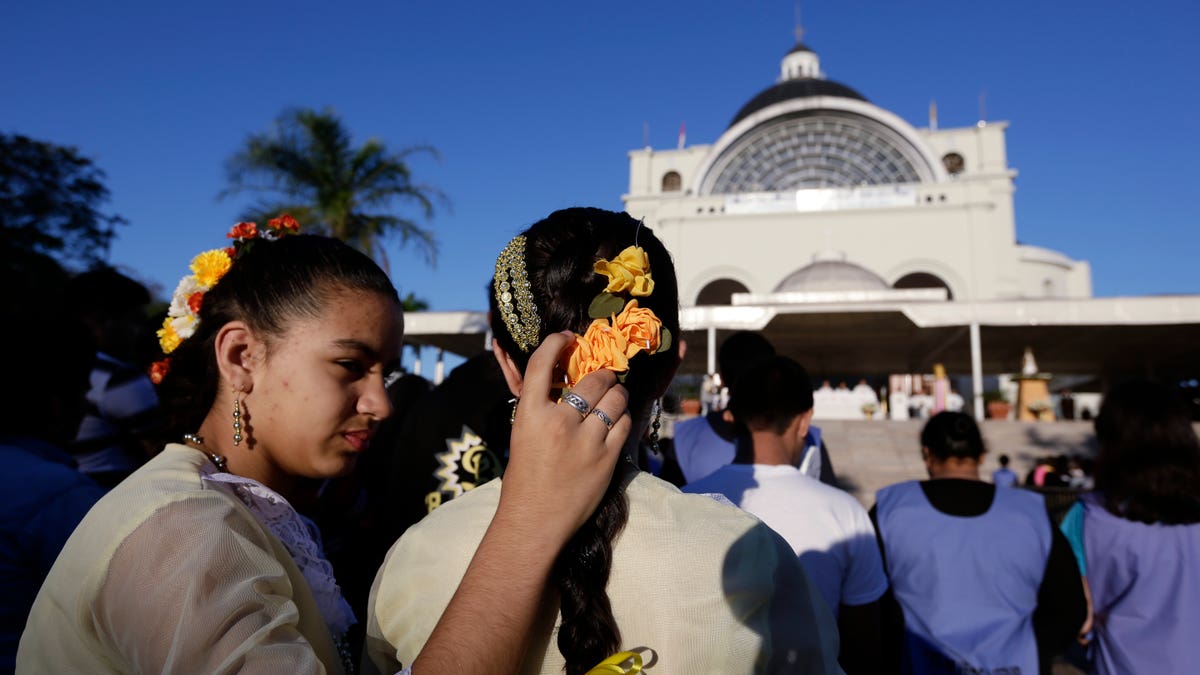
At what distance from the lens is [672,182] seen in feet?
106

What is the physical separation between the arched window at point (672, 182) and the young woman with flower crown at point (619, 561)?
3172cm

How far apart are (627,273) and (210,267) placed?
105 cm

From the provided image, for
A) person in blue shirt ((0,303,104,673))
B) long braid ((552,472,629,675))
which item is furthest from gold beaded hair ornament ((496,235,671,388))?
person in blue shirt ((0,303,104,673))

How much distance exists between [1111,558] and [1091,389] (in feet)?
104

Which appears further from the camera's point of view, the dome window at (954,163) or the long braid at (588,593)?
the dome window at (954,163)

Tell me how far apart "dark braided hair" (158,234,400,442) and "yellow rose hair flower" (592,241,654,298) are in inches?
24.8

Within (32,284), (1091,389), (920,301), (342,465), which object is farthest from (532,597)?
(1091,389)

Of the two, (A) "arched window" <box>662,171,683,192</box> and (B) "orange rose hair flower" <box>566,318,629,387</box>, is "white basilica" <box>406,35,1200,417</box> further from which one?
(B) "orange rose hair flower" <box>566,318,629,387</box>

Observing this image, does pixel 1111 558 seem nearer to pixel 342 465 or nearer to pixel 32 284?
pixel 342 465

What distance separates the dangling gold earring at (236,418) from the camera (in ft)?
4.59

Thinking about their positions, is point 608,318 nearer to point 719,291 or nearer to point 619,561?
point 619,561

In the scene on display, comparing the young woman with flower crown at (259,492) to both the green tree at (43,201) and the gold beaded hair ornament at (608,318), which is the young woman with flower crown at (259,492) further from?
the green tree at (43,201)

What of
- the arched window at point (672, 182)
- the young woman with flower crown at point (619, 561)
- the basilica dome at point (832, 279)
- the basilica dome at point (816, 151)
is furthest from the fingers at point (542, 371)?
the arched window at point (672, 182)

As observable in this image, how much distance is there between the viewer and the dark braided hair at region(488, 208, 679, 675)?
97 centimetres
